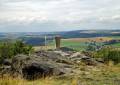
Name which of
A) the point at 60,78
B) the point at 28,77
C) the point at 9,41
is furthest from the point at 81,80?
the point at 9,41

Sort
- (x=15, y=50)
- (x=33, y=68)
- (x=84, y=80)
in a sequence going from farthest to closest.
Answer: (x=15, y=50) < (x=33, y=68) < (x=84, y=80)

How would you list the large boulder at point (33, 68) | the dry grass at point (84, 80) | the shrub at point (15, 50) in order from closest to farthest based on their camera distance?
the dry grass at point (84, 80), the large boulder at point (33, 68), the shrub at point (15, 50)

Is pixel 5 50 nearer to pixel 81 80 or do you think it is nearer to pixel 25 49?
pixel 25 49

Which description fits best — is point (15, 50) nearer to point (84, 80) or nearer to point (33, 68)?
point (33, 68)

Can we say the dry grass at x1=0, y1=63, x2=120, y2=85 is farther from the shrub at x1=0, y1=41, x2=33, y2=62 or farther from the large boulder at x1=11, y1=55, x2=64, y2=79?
the shrub at x1=0, y1=41, x2=33, y2=62

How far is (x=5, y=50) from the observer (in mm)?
25688

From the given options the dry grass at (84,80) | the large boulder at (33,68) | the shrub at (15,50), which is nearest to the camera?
the dry grass at (84,80)

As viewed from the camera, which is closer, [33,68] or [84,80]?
[84,80]

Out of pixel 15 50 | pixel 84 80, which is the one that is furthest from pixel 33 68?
pixel 15 50

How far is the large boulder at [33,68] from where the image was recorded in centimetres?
1566

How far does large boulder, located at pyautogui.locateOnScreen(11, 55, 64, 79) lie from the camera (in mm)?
15664

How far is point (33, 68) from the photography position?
16.2 meters

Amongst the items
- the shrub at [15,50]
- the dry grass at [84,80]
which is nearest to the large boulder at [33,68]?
the dry grass at [84,80]

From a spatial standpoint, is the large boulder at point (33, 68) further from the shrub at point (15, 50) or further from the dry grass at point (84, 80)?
the shrub at point (15, 50)
